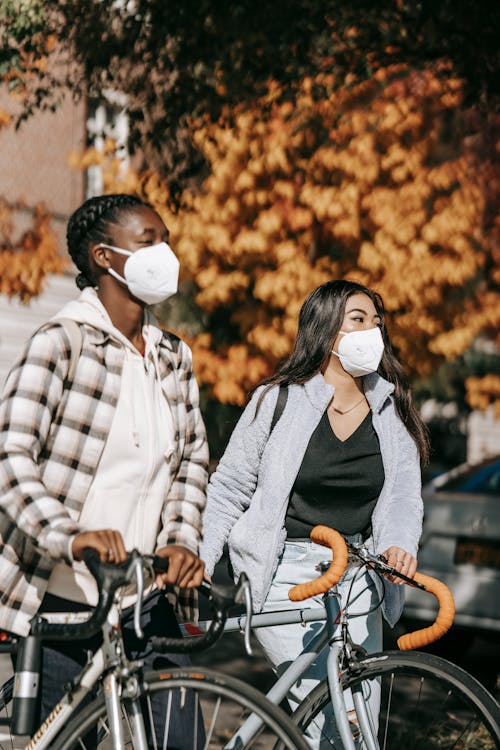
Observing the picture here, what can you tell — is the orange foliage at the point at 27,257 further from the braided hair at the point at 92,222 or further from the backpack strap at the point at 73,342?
the backpack strap at the point at 73,342

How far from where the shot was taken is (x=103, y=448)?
284 cm

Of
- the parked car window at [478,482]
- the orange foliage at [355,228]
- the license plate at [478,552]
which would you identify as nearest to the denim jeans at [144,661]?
the license plate at [478,552]

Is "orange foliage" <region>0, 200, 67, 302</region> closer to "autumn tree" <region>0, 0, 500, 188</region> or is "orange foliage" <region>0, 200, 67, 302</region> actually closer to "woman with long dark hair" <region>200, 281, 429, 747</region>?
"autumn tree" <region>0, 0, 500, 188</region>

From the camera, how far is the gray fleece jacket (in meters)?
3.51

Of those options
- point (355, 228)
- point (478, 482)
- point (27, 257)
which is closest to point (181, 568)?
point (478, 482)

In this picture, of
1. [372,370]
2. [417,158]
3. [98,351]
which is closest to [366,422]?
[372,370]

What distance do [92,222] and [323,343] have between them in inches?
38.2

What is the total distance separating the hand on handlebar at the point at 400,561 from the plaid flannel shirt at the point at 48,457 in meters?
0.65

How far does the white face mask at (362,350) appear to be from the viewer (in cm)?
362

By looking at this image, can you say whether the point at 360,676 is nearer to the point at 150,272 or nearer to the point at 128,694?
the point at 128,694

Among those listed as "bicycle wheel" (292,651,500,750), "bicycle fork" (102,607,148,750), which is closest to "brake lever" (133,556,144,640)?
"bicycle fork" (102,607,148,750)

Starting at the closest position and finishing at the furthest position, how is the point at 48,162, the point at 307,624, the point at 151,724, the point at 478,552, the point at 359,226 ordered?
the point at 151,724 < the point at 307,624 < the point at 478,552 < the point at 359,226 < the point at 48,162

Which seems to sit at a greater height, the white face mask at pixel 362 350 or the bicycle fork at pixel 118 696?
the white face mask at pixel 362 350

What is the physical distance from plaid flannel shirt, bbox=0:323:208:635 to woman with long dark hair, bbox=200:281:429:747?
0.58 metres
